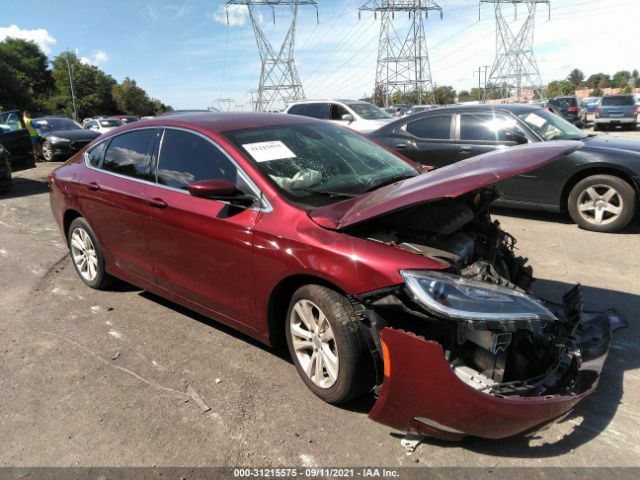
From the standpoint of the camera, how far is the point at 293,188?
311cm

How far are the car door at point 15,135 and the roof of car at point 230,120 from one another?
35.8 ft

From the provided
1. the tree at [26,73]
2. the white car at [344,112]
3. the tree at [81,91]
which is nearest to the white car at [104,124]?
the white car at [344,112]

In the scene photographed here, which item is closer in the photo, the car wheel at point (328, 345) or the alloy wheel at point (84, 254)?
the car wheel at point (328, 345)

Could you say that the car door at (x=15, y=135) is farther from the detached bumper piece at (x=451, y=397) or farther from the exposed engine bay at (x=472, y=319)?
the detached bumper piece at (x=451, y=397)

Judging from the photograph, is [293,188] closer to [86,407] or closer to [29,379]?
[86,407]

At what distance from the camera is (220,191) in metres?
2.99

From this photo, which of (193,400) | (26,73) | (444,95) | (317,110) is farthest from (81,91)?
(193,400)

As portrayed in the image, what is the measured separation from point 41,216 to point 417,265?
7963 millimetres

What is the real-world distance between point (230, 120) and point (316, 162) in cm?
80

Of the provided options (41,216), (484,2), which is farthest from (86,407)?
(484,2)

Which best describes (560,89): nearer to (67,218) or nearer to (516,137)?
(516,137)

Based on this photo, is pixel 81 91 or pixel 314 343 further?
pixel 81 91

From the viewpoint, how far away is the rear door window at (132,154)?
394 centimetres

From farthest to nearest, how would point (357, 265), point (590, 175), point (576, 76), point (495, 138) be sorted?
point (576, 76) < point (495, 138) < point (590, 175) < point (357, 265)
